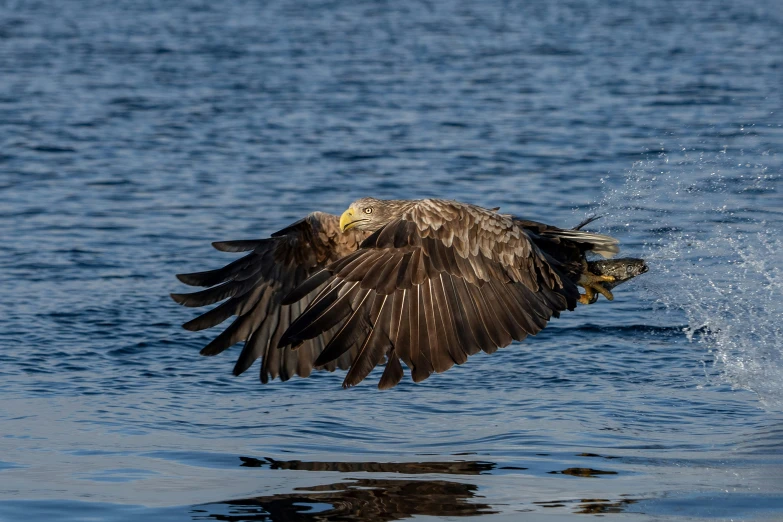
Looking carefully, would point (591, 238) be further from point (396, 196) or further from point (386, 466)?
point (396, 196)

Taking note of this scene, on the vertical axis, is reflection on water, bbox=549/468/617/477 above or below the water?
below

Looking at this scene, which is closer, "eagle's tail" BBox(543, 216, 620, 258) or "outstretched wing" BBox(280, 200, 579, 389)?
"outstretched wing" BBox(280, 200, 579, 389)

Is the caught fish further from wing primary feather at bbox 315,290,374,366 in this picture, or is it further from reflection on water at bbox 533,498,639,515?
reflection on water at bbox 533,498,639,515

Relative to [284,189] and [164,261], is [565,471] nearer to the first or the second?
[164,261]

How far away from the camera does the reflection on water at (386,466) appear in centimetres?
555

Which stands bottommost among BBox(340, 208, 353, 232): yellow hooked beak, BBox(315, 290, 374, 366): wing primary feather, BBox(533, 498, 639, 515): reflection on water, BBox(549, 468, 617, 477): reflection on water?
BBox(549, 468, 617, 477): reflection on water

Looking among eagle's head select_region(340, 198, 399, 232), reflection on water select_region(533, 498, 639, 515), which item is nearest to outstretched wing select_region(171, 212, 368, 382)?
eagle's head select_region(340, 198, 399, 232)

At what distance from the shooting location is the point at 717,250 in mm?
9203

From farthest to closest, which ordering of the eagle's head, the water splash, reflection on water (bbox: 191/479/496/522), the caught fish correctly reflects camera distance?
the water splash → the caught fish → the eagle's head → reflection on water (bbox: 191/479/496/522)

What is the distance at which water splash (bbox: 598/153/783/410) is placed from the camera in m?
7.48

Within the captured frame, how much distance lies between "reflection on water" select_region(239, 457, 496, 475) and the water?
18mm

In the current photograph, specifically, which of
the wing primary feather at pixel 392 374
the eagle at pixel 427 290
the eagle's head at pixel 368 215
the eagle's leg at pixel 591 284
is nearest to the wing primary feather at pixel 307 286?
the eagle at pixel 427 290

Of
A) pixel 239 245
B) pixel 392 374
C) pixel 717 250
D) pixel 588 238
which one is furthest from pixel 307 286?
pixel 717 250

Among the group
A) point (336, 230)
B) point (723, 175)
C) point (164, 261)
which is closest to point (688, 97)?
point (723, 175)
